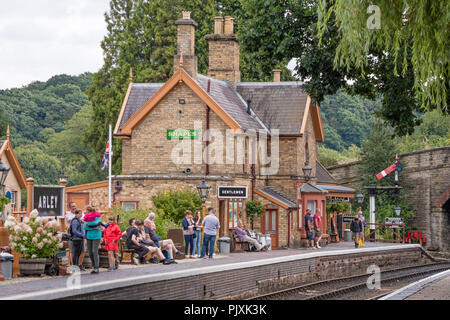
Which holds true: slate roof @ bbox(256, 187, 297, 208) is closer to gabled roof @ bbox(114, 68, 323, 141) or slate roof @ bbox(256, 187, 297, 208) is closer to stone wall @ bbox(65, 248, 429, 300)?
gabled roof @ bbox(114, 68, 323, 141)

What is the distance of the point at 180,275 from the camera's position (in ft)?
53.6

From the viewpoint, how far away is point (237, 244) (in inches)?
1209

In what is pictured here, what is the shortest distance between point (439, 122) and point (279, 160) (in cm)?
3833

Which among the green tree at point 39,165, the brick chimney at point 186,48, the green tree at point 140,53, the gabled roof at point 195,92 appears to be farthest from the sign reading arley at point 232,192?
the green tree at point 39,165

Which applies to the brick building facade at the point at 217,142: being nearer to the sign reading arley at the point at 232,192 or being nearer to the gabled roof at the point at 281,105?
the gabled roof at the point at 281,105

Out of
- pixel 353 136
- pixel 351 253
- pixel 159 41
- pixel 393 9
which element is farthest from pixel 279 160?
pixel 353 136

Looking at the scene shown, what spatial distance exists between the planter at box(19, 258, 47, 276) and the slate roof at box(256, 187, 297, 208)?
1721cm

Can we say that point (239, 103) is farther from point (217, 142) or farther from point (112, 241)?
point (112, 241)

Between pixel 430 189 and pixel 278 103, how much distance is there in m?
16.1

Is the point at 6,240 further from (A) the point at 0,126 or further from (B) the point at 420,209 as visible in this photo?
(A) the point at 0,126

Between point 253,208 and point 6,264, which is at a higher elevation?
Result: point 253,208

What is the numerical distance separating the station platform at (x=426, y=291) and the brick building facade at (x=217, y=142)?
36.2ft
